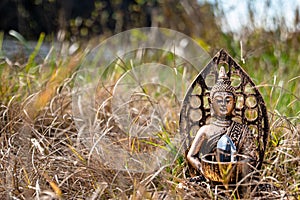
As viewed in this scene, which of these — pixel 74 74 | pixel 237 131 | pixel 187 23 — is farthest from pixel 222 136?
pixel 187 23

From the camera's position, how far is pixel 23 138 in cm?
164

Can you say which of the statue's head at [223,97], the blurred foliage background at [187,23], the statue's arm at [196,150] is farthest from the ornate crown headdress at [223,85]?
the blurred foliage background at [187,23]

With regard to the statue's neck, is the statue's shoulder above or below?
below

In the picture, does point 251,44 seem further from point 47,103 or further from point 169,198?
point 169,198

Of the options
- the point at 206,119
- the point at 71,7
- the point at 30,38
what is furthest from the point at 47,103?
the point at 71,7

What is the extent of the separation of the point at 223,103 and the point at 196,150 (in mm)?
141

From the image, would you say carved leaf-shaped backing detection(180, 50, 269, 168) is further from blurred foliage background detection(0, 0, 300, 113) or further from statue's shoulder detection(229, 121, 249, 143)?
blurred foliage background detection(0, 0, 300, 113)

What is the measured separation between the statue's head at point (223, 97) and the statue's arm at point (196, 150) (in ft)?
0.21

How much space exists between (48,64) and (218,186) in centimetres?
158

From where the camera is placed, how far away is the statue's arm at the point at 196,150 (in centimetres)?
128

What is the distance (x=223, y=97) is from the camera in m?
1.27

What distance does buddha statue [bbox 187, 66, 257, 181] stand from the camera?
1.25 metres

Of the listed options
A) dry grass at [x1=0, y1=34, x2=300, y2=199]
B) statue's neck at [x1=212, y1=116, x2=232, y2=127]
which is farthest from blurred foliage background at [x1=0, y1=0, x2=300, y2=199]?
statue's neck at [x1=212, y1=116, x2=232, y2=127]

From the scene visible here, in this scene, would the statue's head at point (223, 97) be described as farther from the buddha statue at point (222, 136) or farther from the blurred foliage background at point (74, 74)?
the blurred foliage background at point (74, 74)
